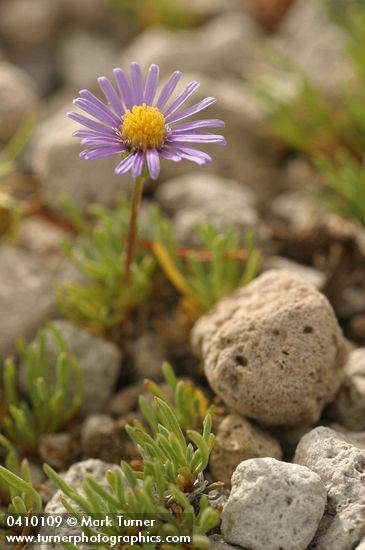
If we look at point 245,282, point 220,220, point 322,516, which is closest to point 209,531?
point 322,516

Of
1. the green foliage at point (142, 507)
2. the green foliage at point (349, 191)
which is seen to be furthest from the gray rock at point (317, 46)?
the green foliage at point (142, 507)

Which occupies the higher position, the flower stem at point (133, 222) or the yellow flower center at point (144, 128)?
the yellow flower center at point (144, 128)

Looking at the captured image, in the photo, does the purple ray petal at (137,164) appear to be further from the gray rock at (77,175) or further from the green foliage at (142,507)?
the gray rock at (77,175)

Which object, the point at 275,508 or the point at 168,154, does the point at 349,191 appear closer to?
the point at 168,154

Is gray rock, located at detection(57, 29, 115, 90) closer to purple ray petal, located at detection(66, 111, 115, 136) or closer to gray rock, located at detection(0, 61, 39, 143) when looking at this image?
gray rock, located at detection(0, 61, 39, 143)

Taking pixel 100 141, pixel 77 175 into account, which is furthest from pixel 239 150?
pixel 100 141

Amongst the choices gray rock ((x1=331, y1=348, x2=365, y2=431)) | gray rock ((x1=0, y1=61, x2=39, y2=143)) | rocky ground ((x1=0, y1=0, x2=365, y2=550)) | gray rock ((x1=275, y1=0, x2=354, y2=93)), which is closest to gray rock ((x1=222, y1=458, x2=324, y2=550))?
rocky ground ((x1=0, y1=0, x2=365, y2=550))

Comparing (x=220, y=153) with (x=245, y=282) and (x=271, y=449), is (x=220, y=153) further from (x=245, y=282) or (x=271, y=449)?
(x=271, y=449)
